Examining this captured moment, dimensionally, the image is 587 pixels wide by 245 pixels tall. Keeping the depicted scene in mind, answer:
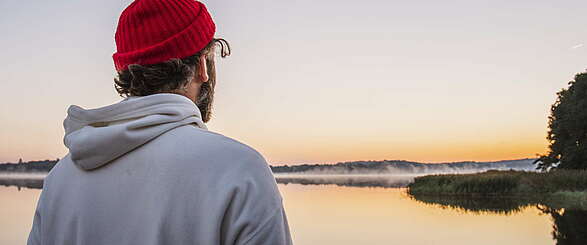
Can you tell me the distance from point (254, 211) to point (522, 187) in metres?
22.9

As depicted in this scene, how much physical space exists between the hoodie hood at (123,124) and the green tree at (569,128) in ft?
94.8

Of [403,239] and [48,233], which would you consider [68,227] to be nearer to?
[48,233]

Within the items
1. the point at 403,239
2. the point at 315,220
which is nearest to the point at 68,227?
the point at 403,239

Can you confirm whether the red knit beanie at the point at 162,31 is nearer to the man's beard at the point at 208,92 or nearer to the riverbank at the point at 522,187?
the man's beard at the point at 208,92

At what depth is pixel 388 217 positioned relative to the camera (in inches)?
682

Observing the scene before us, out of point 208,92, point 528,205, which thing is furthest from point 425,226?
point 208,92

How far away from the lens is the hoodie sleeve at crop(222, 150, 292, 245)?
0.96 metres

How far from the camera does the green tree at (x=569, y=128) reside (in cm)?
2703

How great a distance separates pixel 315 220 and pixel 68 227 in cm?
1557

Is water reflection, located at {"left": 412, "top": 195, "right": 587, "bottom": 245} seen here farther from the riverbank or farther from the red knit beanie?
the red knit beanie

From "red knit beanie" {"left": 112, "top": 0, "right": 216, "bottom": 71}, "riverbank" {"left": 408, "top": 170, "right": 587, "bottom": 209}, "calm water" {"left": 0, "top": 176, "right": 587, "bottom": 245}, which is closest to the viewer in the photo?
"red knit beanie" {"left": 112, "top": 0, "right": 216, "bottom": 71}

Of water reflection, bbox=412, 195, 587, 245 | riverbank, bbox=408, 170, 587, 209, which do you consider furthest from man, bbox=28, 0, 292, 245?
riverbank, bbox=408, 170, 587, 209

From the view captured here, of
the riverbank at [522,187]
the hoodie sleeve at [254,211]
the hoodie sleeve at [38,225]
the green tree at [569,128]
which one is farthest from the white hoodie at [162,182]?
the green tree at [569,128]

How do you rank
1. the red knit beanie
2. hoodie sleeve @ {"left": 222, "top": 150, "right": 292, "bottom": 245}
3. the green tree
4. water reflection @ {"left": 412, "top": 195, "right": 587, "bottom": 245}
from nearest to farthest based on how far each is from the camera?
hoodie sleeve @ {"left": 222, "top": 150, "right": 292, "bottom": 245}, the red knit beanie, water reflection @ {"left": 412, "top": 195, "right": 587, "bottom": 245}, the green tree
